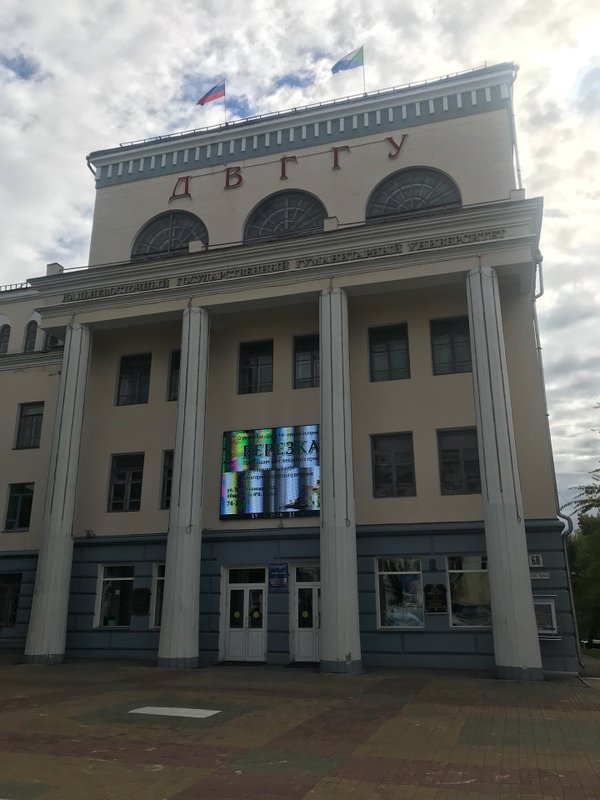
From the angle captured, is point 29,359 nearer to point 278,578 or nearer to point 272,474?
point 272,474

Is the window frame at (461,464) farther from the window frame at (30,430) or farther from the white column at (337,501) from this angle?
the window frame at (30,430)

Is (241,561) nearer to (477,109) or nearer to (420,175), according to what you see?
(420,175)

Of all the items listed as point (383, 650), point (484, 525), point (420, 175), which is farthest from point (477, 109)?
point (383, 650)

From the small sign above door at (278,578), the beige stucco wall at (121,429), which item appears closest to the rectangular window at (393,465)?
the small sign above door at (278,578)

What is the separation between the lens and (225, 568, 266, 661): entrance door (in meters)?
19.5

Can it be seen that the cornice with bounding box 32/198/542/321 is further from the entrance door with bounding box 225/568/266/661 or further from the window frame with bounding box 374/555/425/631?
the entrance door with bounding box 225/568/266/661

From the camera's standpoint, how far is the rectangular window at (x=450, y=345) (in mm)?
20219

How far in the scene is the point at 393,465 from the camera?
19875mm

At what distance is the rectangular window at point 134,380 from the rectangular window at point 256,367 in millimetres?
3716

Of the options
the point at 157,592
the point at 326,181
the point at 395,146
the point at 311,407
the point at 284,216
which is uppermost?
the point at 395,146

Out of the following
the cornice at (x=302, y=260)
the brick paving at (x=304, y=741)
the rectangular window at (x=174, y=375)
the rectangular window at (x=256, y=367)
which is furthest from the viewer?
the rectangular window at (x=174, y=375)

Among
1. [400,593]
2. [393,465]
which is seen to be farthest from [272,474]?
[400,593]

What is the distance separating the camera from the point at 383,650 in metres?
18.3

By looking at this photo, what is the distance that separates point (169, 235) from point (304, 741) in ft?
64.6
